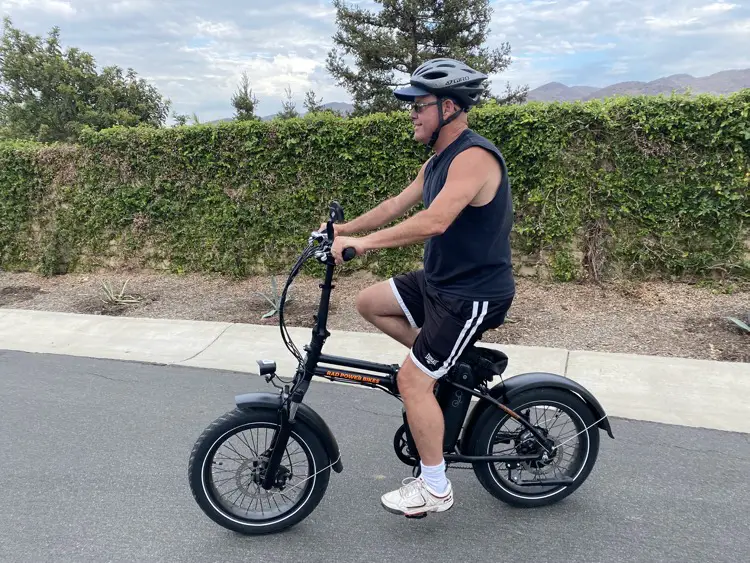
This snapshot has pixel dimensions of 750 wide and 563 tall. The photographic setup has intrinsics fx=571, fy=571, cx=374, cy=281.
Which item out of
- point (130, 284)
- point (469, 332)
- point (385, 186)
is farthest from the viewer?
point (130, 284)

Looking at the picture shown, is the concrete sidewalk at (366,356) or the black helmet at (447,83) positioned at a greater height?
the black helmet at (447,83)

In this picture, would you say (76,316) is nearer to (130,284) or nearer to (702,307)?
(130,284)

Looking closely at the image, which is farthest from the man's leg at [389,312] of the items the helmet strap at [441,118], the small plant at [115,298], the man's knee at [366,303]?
the small plant at [115,298]

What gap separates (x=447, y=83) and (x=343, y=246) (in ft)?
2.62

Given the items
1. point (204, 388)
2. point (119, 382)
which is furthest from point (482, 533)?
point (119, 382)

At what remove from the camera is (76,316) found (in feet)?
22.6

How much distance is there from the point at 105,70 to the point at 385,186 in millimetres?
30019

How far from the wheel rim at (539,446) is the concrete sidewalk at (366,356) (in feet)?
4.00

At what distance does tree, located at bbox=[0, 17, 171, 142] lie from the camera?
99.2 ft

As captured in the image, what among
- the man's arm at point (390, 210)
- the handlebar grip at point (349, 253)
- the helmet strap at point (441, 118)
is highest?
the helmet strap at point (441, 118)

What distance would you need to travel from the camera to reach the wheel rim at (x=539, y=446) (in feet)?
9.20

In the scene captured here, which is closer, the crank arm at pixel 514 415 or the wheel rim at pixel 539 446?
the crank arm at pixel 514 415

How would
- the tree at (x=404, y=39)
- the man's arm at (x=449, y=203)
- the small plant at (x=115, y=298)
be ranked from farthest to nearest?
the tree at (x=404, y=39), the small plant at (x=115, y=298), the man's arm at (x=449, y=203)

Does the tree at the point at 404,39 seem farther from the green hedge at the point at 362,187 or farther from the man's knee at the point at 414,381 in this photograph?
the man's knee at the point at 414,381
